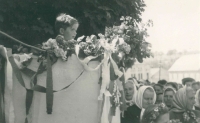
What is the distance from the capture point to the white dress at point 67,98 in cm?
263

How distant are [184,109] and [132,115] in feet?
2.75

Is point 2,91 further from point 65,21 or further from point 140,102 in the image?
point 140,102

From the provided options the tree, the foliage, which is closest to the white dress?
the foliage

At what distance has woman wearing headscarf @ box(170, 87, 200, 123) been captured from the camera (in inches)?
172

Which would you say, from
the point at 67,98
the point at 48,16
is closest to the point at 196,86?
the point at 48,16

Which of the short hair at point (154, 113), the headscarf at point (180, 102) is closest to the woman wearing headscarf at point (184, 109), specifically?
the headscarf at point (180, 102)

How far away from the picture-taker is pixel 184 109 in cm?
447

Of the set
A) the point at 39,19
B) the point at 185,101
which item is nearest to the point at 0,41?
the point at 39,19

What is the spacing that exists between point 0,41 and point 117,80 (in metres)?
2.91

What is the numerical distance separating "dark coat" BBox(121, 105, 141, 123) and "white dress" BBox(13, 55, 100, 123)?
185cm

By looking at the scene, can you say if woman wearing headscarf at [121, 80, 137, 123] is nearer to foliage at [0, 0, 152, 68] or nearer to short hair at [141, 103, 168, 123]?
short hair at [141, 103, 168, 123]

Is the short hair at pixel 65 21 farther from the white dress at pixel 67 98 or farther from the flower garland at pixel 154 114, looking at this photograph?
the flower garland at pixel 154 114

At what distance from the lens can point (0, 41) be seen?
5.22 metres

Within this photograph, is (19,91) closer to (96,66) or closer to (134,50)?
(96,66)
